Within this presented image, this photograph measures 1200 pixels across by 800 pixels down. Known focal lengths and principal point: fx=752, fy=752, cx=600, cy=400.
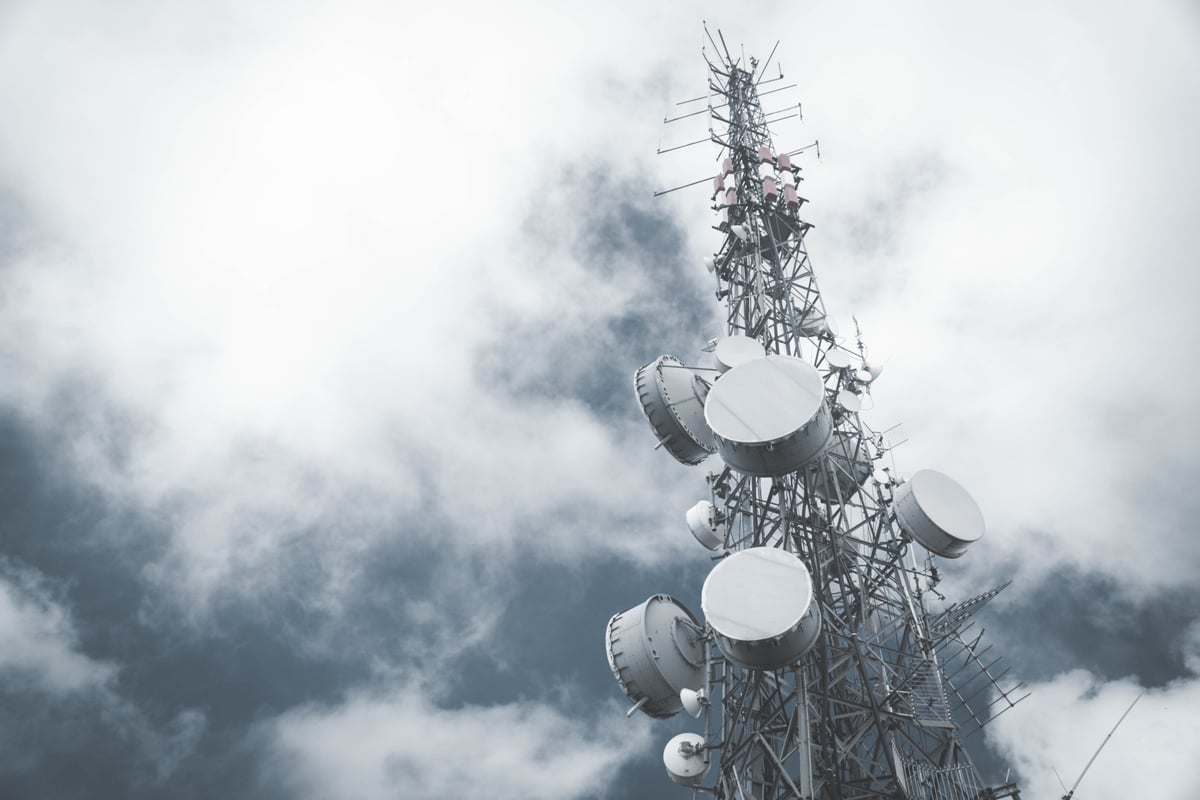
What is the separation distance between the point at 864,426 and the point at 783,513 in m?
6.66

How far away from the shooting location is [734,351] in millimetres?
20953

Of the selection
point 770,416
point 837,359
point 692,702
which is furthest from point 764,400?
point 837,359

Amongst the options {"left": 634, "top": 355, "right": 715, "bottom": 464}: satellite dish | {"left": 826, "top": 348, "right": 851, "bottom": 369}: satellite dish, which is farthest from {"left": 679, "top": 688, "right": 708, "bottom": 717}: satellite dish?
{"left": 826, "top": 348, "right": 851, "bottom": 369}: satellite dish

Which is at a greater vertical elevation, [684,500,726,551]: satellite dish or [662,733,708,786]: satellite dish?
[684,500,726,551]: satellite dish

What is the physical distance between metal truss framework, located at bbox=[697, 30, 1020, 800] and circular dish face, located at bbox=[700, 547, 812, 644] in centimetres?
213

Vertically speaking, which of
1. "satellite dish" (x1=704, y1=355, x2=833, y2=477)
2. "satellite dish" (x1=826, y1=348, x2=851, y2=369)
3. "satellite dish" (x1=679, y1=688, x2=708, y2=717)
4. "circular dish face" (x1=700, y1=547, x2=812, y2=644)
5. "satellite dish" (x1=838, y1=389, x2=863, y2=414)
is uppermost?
"satellite dish" (x1=826, y1=348, x2=851, y2=369)

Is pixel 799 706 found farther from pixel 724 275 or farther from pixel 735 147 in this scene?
pixel 735 147

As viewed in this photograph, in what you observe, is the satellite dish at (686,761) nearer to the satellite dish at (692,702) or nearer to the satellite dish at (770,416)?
the satellite dish at (692,702)

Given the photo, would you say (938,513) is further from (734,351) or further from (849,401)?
(734,351)

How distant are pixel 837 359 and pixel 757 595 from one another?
1084 centimetres

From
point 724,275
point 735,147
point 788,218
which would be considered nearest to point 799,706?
point 724,275

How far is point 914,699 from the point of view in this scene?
18.5 metres

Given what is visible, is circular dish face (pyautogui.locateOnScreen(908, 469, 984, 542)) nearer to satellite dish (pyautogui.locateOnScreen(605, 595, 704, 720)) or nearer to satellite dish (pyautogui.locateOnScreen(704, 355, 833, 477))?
satellite dish (pyautogui.locateOnScreen(704, 355, 833, 477))

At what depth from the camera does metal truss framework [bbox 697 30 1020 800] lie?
17031 mm
